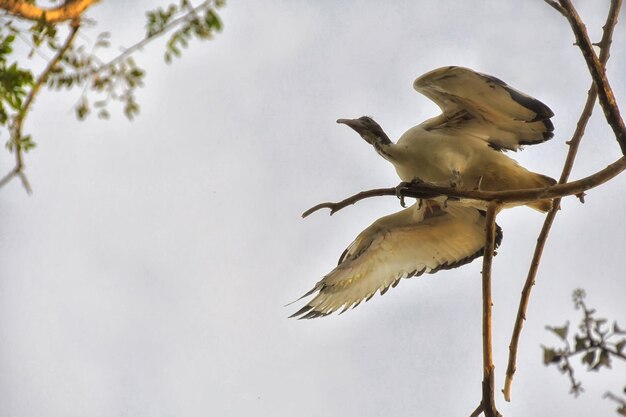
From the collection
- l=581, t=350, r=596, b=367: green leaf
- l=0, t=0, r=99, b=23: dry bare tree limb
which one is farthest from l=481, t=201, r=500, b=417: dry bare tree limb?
l=0, t=0, r=99, b=23: dry bare tree limb

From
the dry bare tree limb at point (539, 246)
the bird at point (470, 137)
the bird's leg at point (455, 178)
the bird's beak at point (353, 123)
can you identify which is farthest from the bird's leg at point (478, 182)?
the bird's beak at point (353, 123)

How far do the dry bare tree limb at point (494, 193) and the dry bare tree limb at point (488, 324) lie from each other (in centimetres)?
26

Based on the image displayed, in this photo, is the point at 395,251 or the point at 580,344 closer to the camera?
the point at 580,344

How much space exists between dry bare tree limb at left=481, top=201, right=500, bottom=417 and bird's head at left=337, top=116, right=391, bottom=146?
1.45 m

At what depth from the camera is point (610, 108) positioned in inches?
216

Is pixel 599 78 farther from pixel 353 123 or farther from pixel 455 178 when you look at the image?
pixel 353 123

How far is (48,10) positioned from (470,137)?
431cm

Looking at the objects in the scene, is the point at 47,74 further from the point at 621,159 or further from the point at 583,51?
the point at 621,159

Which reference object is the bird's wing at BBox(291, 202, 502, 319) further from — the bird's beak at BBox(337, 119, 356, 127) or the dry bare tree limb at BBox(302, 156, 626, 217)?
the dry bare tree limb at BBox(302, 156, 626, 217)

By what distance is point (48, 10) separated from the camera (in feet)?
15.1

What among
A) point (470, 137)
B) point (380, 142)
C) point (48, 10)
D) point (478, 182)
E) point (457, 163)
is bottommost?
point (478, 182)

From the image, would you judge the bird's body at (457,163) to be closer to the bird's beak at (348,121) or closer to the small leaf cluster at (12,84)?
the bird's beak at (348,121)

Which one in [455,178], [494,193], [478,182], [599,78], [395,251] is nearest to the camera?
[599,78]

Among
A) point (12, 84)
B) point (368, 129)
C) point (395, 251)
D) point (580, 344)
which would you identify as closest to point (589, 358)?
point (580, 344)
